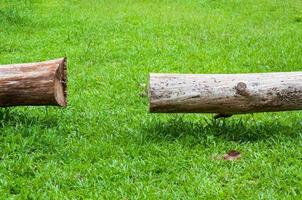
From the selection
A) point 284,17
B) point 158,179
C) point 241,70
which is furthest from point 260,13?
point 158,179

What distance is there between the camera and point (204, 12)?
1423 cm

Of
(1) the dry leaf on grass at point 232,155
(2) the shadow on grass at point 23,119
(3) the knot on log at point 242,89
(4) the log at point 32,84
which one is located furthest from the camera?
(2) the shadow on grass at point 23,119

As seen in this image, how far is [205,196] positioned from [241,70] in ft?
14.4

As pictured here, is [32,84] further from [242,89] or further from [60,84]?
[242,89]

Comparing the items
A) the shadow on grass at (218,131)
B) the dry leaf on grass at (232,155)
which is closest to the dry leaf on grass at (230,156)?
the dry leaf on grass at (232,155)

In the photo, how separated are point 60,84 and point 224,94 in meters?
1.62

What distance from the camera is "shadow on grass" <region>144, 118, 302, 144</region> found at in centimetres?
578

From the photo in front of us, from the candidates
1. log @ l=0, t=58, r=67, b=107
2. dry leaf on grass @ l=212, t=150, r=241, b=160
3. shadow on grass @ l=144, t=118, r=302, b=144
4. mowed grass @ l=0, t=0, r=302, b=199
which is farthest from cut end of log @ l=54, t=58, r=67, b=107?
dry leaf on grass @ l=212, t=150, r=241, b=160

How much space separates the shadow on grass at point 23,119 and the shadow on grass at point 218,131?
3.43 feet

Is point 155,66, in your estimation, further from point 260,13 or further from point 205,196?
point 260,13

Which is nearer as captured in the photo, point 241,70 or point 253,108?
point 253,108

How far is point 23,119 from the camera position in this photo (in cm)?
Result: 629

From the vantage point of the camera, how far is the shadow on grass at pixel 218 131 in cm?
578

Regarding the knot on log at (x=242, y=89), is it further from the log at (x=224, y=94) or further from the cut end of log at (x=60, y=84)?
the cut end of log at (x=60, y=84)
